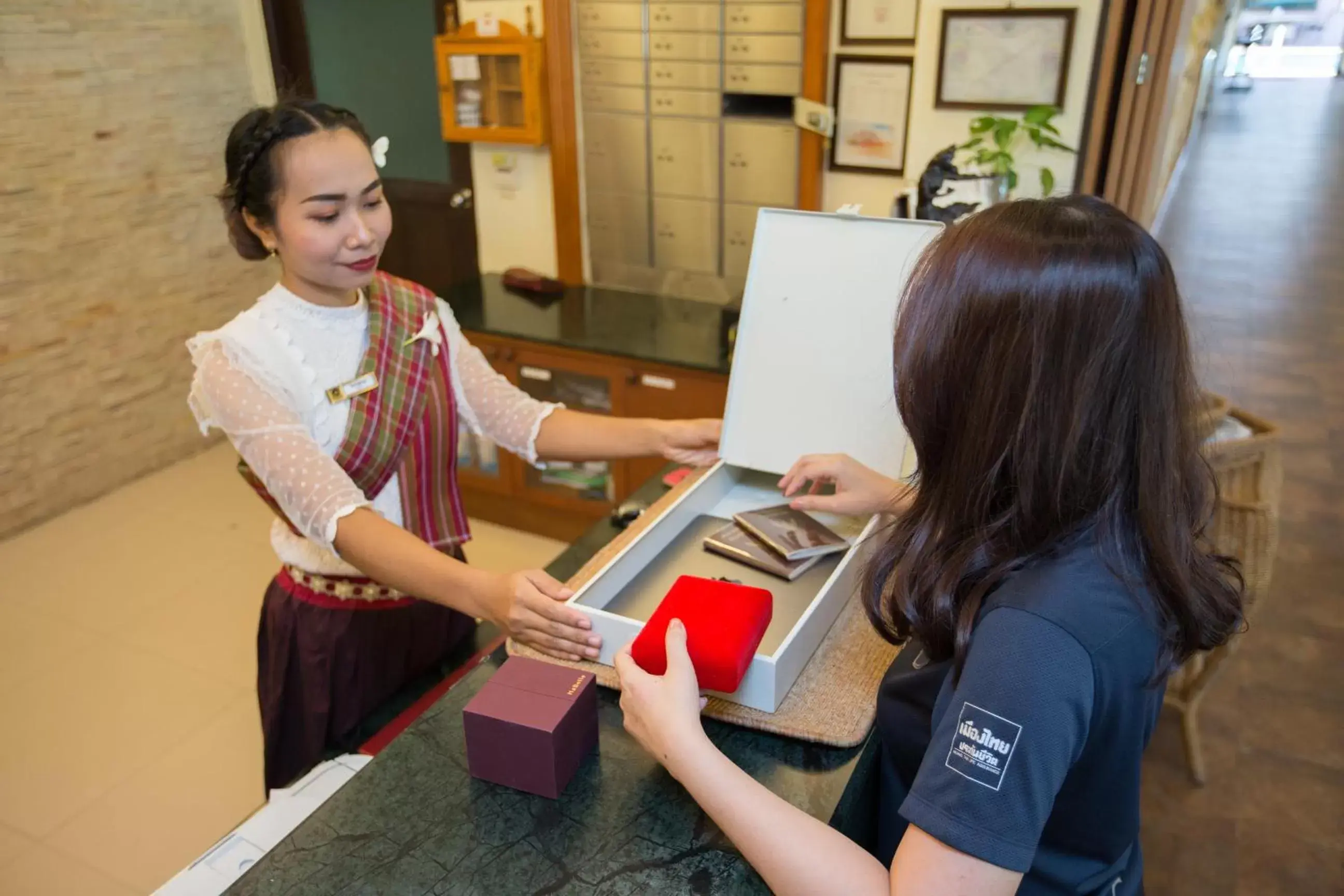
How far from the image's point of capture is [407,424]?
146cm

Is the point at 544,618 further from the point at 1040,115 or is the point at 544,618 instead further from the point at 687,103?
the point at 687,103

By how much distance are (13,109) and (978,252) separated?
310 cm

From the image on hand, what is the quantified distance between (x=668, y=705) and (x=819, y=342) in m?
0.71

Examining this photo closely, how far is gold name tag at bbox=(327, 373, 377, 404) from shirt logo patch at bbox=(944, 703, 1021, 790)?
39.6 inches

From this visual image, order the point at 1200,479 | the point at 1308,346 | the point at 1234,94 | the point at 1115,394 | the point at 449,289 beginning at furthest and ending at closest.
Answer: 1. the point at 1234,94
2. the point at 1308,346
3. the point at 449,289
4. the point at 1200,479
5. the point at 1115,394

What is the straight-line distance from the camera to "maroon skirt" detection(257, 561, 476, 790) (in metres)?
1.48

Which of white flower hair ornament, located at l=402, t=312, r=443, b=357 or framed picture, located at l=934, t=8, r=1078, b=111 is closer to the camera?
white flower hair ornament, located at l=402, t=312, r=443, b=357

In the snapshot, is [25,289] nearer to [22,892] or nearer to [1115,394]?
[22,892]

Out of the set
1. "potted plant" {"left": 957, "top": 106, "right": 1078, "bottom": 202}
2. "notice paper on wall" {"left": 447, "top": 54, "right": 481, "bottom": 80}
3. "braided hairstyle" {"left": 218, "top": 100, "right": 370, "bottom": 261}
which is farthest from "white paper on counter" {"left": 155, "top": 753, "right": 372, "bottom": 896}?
"notice paper on wall" {"left": 447, "top": 54, "right": 481, "bottom": 80}

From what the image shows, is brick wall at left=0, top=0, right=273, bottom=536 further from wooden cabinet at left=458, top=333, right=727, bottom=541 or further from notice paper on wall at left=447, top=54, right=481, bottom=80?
wooden cabinet at left=458, top=333, right=727, bottom=541

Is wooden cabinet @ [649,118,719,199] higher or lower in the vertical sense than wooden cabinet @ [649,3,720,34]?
lower

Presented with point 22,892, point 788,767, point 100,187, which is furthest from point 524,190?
point 788,767

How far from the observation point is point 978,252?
0.73m

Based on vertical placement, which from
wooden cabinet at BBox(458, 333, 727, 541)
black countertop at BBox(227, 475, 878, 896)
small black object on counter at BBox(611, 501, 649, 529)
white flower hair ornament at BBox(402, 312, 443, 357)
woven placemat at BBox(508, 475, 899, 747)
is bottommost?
wooden cabinet at BBox(458, 333, 727, 541)
